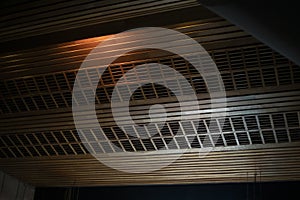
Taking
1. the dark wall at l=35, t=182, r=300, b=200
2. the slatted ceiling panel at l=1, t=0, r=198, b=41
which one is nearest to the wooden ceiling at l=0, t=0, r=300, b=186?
the slatted ceiling panel at l=1, t=0, r=198, b=41

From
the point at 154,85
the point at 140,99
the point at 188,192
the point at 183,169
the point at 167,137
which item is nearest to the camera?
the point at 154,85

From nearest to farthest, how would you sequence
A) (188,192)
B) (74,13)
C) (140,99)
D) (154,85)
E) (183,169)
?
(74,13) → (154,85) → (140,99) → (183,169) → (188,192)

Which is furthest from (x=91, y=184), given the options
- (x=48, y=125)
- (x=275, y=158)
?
(x=275, y=158)

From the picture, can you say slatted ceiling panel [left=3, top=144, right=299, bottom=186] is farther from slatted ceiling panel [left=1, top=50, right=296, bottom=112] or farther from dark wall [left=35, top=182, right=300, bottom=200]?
slatted ceiling panel [left=1, top=50, right=296, bottom=112]

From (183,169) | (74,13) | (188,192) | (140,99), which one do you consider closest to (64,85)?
(140,99)

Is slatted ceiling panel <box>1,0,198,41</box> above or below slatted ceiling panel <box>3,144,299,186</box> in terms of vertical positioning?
above

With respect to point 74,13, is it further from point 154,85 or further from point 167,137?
point 167,137

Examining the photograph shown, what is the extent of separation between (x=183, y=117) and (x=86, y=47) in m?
1.66

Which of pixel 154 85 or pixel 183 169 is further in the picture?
pixel 183 169

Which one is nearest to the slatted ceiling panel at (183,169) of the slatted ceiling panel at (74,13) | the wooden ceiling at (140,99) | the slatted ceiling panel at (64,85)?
the wooden ceiling at (140,99)

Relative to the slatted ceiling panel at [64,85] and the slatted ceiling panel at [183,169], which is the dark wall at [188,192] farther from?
the slatted ceiling panel at [64,85]

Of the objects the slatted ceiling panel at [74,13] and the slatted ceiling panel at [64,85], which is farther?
the slatted ceiling panel at [64,85]

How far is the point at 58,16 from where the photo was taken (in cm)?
427

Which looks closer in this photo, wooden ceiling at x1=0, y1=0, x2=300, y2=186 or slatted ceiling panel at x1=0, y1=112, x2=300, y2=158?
wooden ceiling at x1=0, y1=0, x2=300, y2=186
